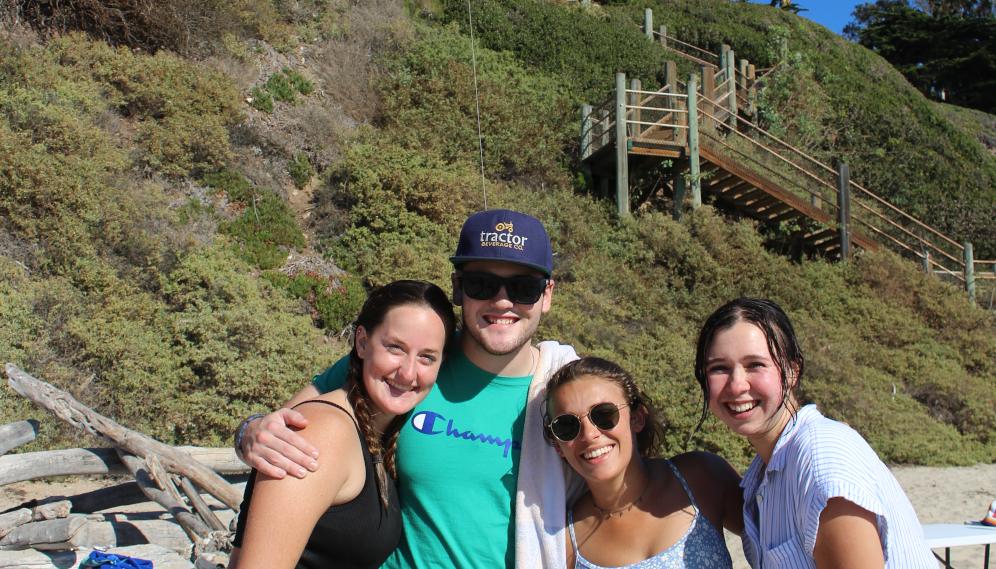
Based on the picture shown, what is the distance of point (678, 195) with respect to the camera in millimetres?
11539

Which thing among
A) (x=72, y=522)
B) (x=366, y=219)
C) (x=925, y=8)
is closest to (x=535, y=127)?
(x=366, y=219)

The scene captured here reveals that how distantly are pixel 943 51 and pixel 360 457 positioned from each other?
38.6m

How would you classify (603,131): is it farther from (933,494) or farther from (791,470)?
(791,470)

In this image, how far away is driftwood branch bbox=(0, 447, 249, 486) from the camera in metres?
4.37

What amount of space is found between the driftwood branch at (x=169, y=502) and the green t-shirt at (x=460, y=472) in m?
3.14

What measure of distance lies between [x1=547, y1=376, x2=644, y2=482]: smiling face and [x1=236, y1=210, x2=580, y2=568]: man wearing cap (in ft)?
0.37

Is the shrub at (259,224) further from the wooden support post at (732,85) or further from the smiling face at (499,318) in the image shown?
the wooden support post at (732,85)

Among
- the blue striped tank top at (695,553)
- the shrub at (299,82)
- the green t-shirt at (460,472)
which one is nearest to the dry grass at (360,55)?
the shrub at (299,82)

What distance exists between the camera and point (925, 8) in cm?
3828

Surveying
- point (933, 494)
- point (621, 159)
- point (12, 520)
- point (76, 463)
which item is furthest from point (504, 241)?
point (621, 159)

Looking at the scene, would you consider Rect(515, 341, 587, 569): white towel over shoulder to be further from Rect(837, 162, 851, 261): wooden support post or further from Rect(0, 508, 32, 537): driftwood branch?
Rect(837, 162, 851, 261): wooden support post

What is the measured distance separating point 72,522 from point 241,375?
2.45 m

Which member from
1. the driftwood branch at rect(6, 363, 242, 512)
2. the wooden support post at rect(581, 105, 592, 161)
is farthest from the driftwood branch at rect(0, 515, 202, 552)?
the wooden support post at rect(581, 105, 592, 161)

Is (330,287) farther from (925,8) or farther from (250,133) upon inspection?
(925,8)
